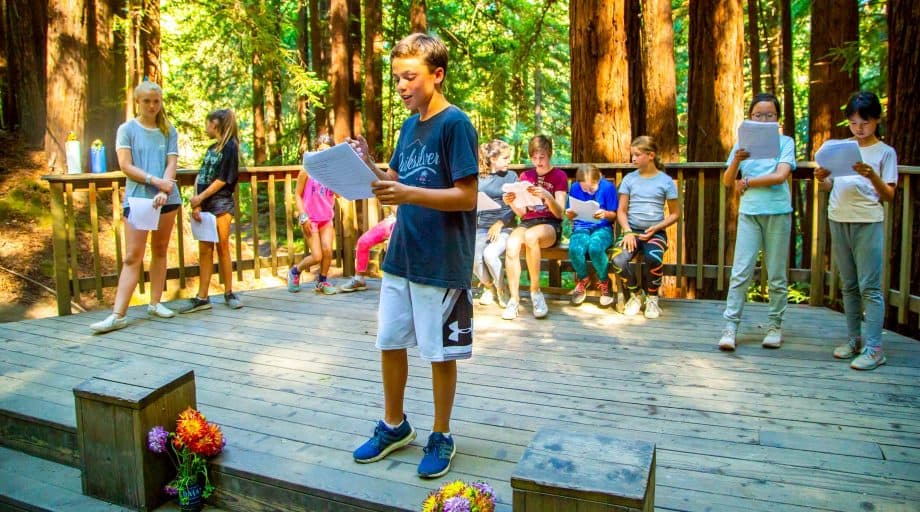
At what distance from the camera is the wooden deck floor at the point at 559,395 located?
2738 millimetres

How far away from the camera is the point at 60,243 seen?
5496mm

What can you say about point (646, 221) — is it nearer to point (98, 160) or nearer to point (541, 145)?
point (541, 145)

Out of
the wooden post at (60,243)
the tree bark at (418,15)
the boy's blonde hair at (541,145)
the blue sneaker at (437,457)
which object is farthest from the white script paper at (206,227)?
the tree bark at (418,15)

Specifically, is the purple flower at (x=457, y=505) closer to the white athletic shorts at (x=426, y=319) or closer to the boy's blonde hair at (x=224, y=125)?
the white athletic shorts at (x=426, y=319)

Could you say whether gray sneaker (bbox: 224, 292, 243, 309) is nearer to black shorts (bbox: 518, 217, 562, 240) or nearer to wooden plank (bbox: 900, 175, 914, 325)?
black shorts (bbox: 518, 217, 562, 240)

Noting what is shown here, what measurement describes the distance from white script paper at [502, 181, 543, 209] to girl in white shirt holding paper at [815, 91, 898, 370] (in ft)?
7.00

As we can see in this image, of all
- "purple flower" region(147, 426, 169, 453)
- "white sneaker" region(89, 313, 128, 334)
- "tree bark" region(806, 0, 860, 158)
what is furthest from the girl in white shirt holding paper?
"tree bark" region(806, 0, 860, 158)

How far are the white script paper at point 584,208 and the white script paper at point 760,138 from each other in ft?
4.97

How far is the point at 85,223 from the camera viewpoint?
31.2 ft

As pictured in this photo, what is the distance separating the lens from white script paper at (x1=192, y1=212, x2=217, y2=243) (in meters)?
5.48

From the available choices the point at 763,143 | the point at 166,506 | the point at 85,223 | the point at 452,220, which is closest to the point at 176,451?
the point at 166,506

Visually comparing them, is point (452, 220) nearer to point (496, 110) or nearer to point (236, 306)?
point (236, 306)

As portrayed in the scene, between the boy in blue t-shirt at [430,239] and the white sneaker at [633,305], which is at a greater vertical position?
the boy in blue t-shirt at [430,239]

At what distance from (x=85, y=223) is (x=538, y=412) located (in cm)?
817
